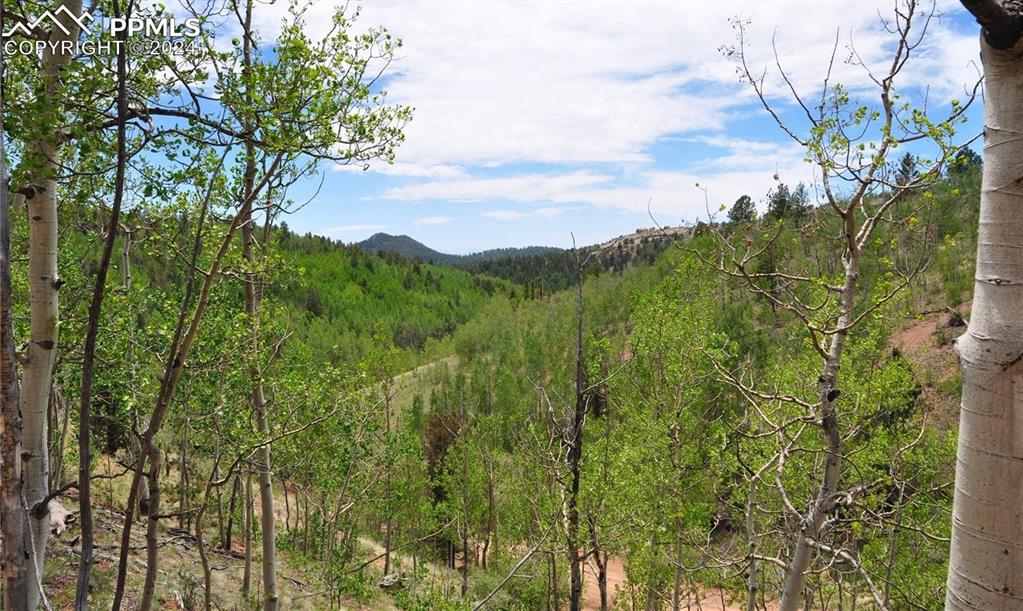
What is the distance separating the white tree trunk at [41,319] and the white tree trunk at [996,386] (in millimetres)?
3746

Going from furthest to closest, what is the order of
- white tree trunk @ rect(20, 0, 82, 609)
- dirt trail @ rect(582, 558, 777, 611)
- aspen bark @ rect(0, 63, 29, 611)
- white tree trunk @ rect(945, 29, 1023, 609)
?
1. dirt trail @ rect(582, 558, 777, 611)
2. white tree trunk @ rect(20, 0, 82, 609)
3. aspen bark @ rect(0, 63, 29, 611)
4. white tree trunk @ rect(945, 29, 1023, 609)

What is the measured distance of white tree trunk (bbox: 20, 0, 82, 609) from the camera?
298cm

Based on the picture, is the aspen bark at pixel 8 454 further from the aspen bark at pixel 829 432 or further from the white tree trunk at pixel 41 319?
the aspen bark at pixel 829 432

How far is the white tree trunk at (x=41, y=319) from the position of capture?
9.77ft

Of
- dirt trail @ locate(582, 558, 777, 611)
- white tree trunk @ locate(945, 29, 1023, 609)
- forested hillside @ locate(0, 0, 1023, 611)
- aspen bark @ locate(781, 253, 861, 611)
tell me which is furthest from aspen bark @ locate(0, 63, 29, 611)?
dirt trail @ locate(582, 558, 777, 611)

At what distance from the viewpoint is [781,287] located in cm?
430

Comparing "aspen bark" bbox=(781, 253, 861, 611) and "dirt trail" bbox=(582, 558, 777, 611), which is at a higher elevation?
"aspen bark" bbox=(781, 253, 861, 611)

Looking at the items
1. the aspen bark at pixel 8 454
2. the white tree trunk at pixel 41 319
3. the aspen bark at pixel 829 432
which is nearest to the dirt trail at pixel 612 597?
the aspen bark at pixel 829 432

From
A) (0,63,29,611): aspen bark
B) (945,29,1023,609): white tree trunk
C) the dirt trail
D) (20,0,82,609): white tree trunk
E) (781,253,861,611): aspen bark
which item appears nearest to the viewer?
(945,29,1023,609): white tree trunk

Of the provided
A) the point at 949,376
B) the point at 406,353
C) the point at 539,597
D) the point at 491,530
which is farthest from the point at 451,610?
the point at 406,353

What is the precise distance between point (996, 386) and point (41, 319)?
410 centimetres

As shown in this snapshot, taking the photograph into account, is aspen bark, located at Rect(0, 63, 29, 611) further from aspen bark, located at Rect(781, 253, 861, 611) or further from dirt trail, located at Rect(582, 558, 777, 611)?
dirt trail, located at Rect(582, 558, 777, 611)

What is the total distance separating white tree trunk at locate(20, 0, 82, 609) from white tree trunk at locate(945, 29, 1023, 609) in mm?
3746

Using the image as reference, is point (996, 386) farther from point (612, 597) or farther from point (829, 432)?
point (612, 597)
